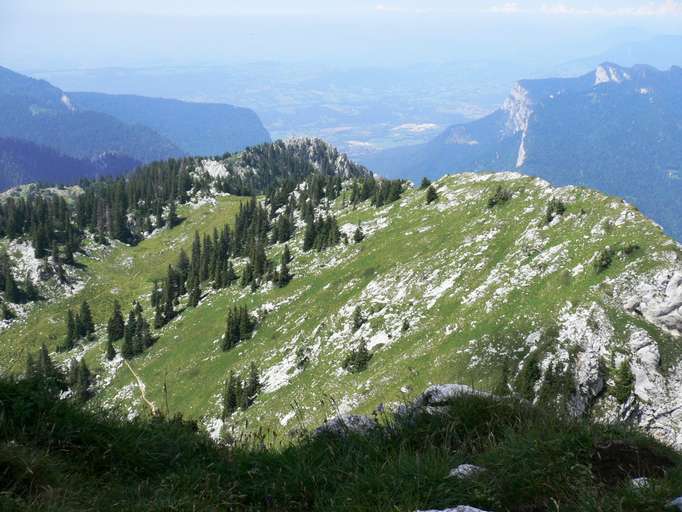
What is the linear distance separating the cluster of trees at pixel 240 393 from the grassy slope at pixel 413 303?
5.42 ft

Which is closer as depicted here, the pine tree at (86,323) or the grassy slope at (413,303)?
the grassy slope at (413,303)

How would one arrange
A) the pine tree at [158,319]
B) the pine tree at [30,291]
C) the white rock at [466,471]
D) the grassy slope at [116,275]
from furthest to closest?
the pine tree at [30,291]
the grassy slope at [116,275]
the pine tree at [158,319]
the white rock at [466,471]

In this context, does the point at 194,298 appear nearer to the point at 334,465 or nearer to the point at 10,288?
the point at 10,288

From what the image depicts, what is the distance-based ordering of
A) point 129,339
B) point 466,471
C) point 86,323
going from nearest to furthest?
point 466,471 < point 129,339 < point 86,323

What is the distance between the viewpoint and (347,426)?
886 centimetres

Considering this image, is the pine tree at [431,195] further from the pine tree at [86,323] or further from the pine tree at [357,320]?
the pine tree at [86,323]

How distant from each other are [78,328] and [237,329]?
178 ft

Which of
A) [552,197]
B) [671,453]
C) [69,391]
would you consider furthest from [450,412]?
[552,197]

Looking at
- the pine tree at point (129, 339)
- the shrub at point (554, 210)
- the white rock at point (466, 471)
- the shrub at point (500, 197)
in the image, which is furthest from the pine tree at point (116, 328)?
the white rock at point (466, 471)

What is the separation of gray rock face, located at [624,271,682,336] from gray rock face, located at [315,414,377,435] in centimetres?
4524

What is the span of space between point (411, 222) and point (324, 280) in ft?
69.8

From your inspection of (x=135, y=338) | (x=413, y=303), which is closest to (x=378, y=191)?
(x=413, y=303)

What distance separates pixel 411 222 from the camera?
93000 mm

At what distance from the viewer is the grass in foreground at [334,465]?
5363 millimetres
